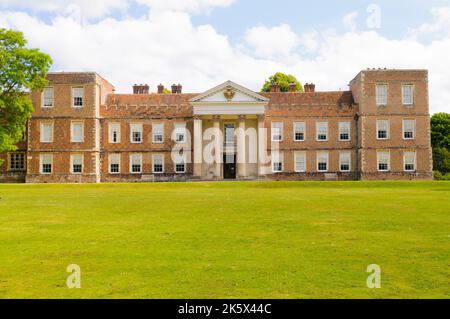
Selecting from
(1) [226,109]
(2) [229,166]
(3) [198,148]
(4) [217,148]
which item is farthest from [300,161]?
(3) [198,148]

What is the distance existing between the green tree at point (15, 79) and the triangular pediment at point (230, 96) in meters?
13.7

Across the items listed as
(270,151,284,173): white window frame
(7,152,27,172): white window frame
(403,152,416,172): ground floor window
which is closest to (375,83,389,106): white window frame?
(403,152,416,172): ground floor window

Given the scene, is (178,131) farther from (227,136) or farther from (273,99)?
(273,99)

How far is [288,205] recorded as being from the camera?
61.9 ft

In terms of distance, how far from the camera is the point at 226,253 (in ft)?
29.9

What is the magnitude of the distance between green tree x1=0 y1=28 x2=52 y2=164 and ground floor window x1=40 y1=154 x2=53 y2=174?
602cm

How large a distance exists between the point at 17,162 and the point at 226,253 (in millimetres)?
44936

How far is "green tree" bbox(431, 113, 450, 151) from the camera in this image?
65875mm

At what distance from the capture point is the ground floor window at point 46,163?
4878 centimetres
